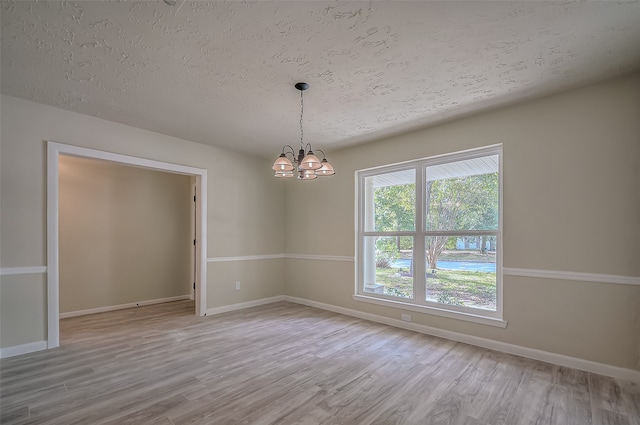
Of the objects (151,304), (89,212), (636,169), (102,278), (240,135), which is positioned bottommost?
(151,304)

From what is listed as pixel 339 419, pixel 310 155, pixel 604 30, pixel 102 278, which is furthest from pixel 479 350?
pixel 102 278

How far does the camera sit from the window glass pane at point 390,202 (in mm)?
4301

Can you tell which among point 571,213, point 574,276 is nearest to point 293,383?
point 574,276

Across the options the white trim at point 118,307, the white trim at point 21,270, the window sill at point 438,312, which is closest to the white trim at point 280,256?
the window sill at point 438,312

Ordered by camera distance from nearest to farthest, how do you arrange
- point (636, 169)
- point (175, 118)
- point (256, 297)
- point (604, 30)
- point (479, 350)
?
point (604, 30) < point (636, 169) < point (479, 350) < point (175, 118) < point (256, 297)

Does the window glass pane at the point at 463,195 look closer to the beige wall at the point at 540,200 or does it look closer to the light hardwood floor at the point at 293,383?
the beige wall at the point at 540,200

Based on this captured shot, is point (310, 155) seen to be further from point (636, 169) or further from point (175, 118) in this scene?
point (636, 169)

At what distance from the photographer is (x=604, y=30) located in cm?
208

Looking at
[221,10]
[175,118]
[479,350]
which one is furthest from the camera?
[175,118]

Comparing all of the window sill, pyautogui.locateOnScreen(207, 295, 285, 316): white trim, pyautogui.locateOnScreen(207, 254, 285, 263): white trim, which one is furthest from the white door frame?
the window sill

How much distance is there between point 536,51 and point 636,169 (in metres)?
1.45

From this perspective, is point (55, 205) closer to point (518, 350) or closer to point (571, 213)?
point (518, 350)

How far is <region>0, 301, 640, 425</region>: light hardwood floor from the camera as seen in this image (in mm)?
2127

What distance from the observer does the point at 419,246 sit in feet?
13.6
